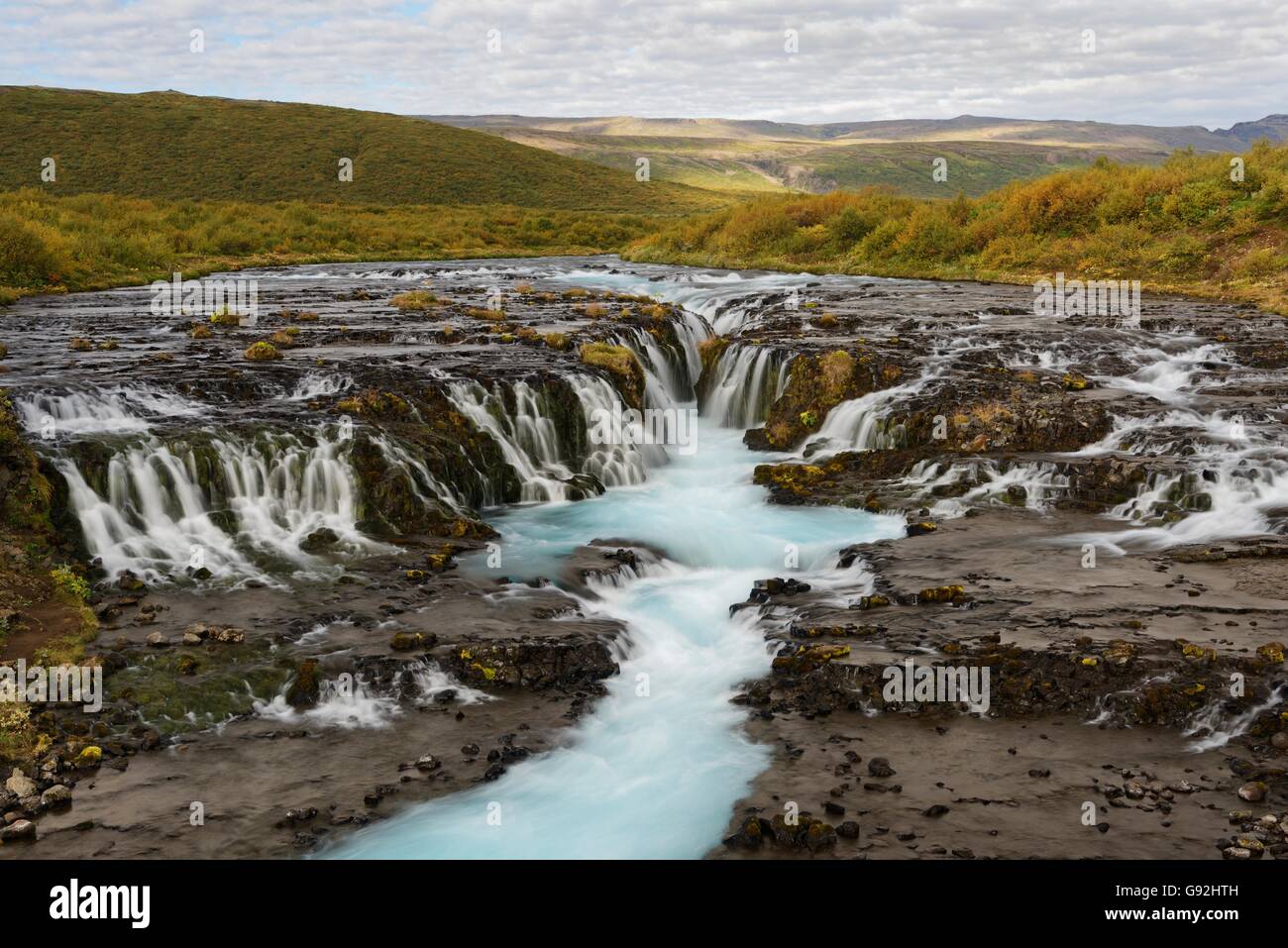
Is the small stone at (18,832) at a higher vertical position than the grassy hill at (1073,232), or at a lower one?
lower

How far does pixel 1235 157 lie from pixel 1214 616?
35.4 metres

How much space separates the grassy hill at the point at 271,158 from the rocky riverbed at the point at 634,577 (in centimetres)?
7318

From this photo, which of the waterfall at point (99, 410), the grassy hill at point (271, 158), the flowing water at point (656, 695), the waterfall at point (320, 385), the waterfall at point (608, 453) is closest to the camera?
the flowing water at point (656, 695)

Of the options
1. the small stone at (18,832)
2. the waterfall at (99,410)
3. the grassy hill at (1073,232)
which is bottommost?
the small stone at (18,832)

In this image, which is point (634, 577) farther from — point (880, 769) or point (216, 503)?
point (216, 503)

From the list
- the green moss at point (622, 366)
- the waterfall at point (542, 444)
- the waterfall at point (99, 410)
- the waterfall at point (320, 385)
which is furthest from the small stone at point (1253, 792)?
the waterfall at point (320, 385)

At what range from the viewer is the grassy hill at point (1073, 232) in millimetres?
36312

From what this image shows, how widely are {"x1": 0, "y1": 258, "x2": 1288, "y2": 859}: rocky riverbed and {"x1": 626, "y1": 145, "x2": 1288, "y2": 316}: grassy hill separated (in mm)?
8971

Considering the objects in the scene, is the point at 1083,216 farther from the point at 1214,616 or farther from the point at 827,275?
the point at 1214,616

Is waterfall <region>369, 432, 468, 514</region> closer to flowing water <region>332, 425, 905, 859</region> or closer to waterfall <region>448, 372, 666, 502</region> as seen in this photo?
flowing water <region>332, 425, 905, 859</region>

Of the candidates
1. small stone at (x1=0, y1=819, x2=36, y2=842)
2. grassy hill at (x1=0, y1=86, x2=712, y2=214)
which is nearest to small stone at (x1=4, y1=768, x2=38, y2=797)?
small stone at (x1=0, y1=819, x2=36, y2=842)

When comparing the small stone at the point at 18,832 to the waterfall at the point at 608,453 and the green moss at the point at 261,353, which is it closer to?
the waterfall at the point at 608,453

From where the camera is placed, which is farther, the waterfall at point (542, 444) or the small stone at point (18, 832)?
the waterfall at point (542, 444)
